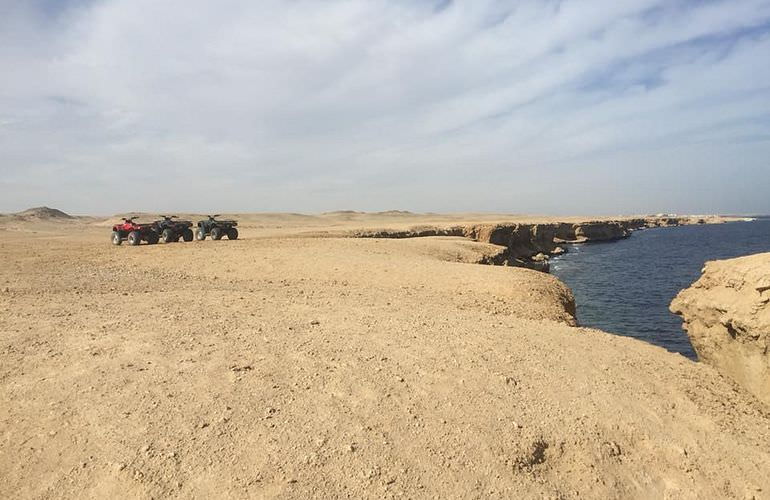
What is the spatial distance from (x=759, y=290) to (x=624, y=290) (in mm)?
21449

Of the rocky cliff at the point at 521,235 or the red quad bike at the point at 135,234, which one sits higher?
the red quad bike at the point at 135,234

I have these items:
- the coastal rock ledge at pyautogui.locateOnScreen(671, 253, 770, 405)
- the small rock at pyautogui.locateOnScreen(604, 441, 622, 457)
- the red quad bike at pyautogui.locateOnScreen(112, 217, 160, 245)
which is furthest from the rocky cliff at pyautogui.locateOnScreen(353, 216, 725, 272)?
the small rock at pyautogui.locateOnScreen(604, 441, 622, 457)

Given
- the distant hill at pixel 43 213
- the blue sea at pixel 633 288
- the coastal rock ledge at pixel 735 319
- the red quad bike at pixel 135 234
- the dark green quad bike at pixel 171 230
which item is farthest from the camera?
the distant hill at pixel 43 213

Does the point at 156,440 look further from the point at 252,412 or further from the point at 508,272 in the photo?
the point at 508,272

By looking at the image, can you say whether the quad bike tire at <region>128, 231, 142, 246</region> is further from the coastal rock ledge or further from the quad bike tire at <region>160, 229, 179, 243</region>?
the coastal rock ledge

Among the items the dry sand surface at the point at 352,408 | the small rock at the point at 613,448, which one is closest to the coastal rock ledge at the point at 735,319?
the dry sand surface at the point at 352,408

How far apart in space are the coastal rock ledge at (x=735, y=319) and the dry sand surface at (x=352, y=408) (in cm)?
37

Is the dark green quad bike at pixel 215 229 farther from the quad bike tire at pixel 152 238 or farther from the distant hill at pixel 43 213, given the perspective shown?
the distant hill at pixel 43 213

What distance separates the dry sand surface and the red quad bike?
15273 millimetres

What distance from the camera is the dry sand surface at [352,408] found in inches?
178

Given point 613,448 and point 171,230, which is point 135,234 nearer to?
point 171,230

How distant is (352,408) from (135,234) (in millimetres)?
22581

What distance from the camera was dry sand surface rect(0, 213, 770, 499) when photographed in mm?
4527

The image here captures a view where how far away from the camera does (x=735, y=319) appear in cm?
746
